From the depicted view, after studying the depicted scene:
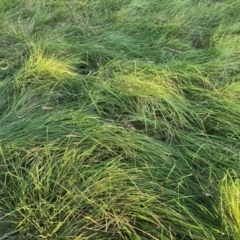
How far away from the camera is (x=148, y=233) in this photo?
1.86 meters

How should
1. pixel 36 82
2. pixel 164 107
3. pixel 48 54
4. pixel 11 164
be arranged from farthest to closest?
pixel 48 54 → pixel 36 82 → pixel 164 107 → pixel 11 164

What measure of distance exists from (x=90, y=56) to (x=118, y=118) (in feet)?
2.63

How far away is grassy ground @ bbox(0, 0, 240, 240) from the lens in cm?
191

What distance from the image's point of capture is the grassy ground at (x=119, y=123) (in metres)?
1.91

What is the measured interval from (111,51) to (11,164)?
4.35 feet

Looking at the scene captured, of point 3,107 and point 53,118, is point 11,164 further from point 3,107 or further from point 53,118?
point 3,107

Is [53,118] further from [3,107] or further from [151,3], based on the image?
[151,3]

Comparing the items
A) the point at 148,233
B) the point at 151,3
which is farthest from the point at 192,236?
the point at 151,3

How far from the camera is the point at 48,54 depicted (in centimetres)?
308

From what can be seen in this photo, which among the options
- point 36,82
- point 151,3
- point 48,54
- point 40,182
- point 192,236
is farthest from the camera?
point 151,3

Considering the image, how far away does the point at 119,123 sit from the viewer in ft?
8.11

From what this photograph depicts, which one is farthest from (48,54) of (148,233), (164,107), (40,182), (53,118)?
(148,233)

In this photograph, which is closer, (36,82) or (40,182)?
(40,182)

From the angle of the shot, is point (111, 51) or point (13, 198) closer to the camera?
point (13, 198)
